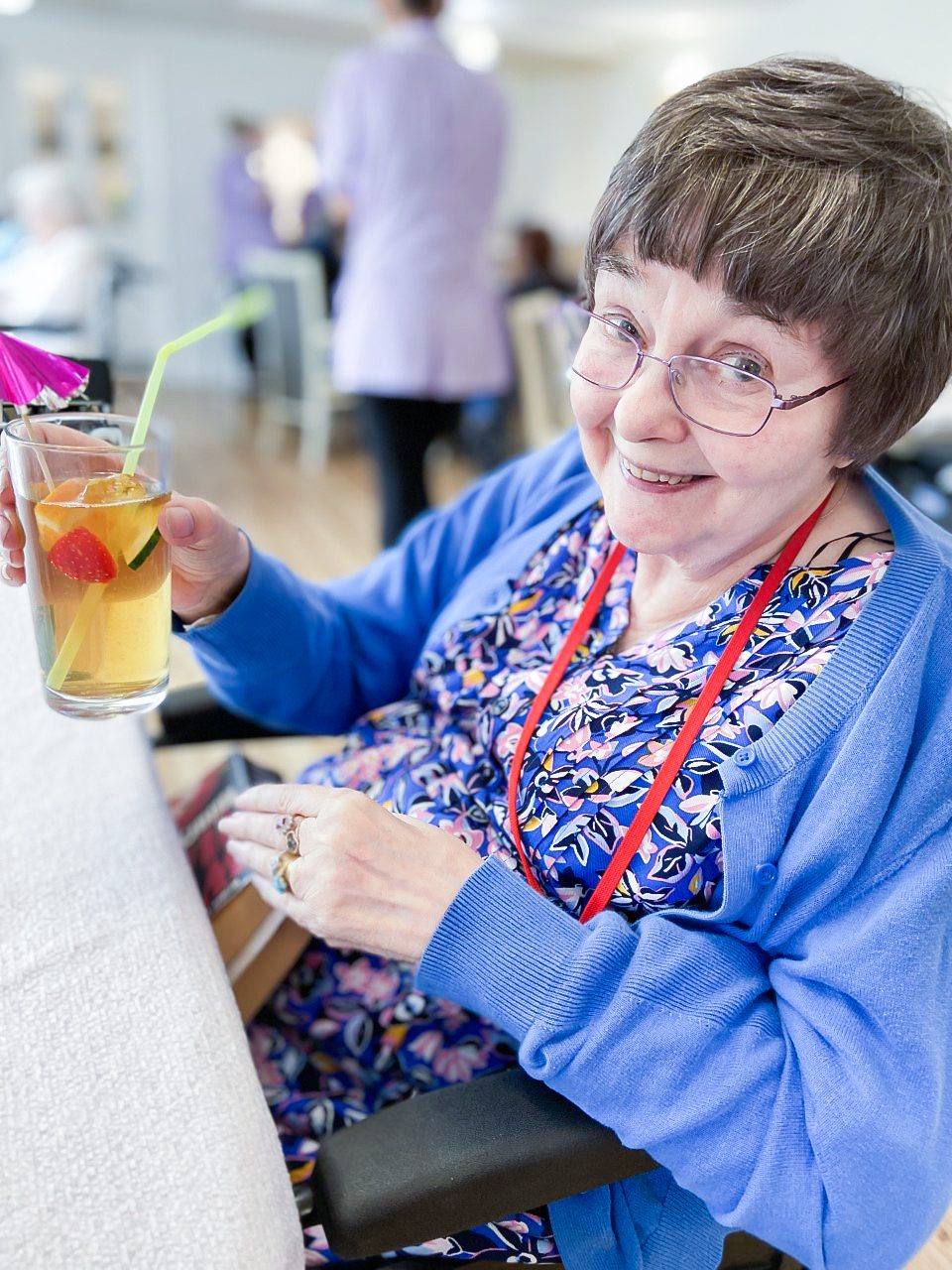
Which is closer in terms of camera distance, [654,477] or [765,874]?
[765,874]

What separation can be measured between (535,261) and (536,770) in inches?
221

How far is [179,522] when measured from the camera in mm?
952

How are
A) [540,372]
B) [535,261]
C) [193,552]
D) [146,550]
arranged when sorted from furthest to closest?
[535,261] < [540,372] < [193,552] < [146,550]

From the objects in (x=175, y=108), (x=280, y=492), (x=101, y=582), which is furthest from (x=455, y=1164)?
(x=175, y=108)

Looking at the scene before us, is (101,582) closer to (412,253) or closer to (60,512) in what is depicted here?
(60,512)

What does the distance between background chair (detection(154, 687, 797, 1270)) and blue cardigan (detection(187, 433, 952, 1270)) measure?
0.03 meters

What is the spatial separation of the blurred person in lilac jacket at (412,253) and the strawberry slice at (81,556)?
2.36 m

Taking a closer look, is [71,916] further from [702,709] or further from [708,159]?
[708,159]

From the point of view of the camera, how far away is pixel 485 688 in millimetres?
1111

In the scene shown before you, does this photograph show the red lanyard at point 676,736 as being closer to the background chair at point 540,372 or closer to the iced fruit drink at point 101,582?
the iced fruit drink at point 101,582

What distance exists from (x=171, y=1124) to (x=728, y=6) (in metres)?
8.34

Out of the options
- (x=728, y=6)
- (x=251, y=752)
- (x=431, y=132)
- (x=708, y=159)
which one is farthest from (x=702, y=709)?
(x=728, y=6)

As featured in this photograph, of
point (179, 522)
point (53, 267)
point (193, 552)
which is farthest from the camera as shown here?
point (53, 267)

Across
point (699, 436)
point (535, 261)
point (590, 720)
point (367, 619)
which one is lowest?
point (535, 261)
